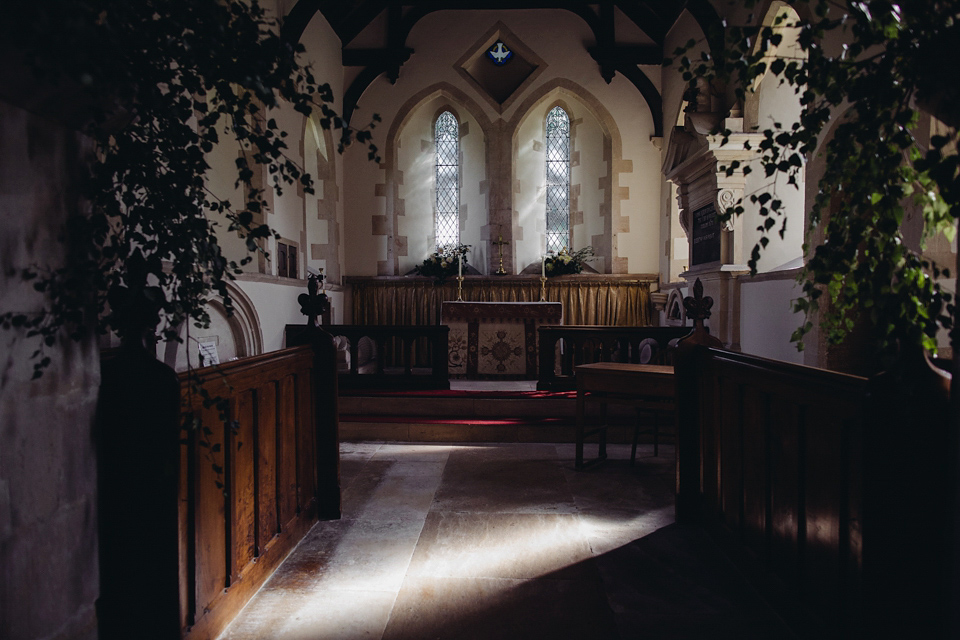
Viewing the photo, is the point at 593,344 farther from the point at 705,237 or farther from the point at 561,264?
the point at 561,264

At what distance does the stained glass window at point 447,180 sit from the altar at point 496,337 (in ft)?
9.29

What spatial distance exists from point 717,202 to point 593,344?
1.59m

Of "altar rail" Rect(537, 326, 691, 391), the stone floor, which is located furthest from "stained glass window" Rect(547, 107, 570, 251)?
the stone floor

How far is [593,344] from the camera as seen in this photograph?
4.77 meters

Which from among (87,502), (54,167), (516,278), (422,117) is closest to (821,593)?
(87,502)

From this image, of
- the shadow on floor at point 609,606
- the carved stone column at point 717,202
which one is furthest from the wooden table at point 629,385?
the carved stone column at point 717,202

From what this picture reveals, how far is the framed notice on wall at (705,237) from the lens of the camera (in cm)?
499

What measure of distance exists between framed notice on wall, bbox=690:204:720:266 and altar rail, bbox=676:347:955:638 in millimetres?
3114

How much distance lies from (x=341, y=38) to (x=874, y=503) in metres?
7.80

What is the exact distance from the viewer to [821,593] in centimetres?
149

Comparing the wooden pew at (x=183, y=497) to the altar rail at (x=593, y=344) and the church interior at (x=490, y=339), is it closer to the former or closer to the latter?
the church interior at (x=490, y=339)

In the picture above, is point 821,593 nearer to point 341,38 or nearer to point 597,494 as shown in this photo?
point 597,494

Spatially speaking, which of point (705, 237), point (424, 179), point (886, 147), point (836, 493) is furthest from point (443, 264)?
point (886, 147)

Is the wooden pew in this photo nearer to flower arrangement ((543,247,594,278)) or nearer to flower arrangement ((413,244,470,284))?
flower arrangement ((413,244,470,284))
